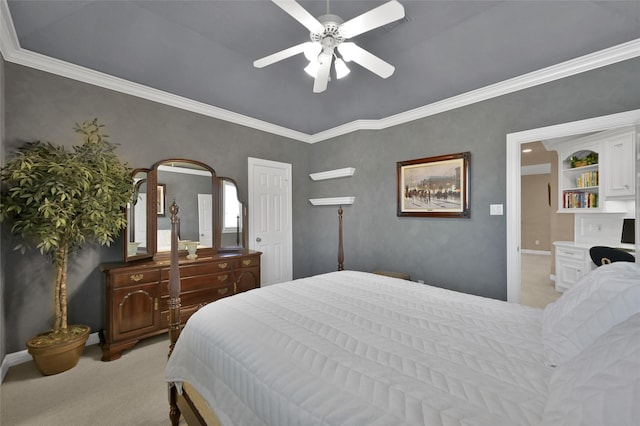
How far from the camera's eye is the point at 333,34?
5.64ft

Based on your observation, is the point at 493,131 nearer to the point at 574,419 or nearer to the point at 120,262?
the point at 574,419

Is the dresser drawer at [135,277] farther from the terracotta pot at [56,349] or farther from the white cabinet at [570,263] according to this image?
the white cabinet at [570,263]

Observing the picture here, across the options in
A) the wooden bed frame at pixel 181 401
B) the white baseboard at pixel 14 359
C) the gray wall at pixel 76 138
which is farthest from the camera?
the gray wall at pixel 76 138

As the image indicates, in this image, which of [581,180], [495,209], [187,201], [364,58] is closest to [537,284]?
[581,180]

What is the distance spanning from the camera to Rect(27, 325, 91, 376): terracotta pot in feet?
6.93

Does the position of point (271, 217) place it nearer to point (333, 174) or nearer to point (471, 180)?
point (333, 174)

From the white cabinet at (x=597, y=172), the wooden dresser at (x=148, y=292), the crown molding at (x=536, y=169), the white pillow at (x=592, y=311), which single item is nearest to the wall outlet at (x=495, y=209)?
the white pillow at (x=592, y=311)

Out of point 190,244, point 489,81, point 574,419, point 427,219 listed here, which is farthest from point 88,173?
point 489,81

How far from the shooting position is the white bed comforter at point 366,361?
792mm

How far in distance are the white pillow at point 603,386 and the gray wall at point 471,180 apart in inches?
95.8

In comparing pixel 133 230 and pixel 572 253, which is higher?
pixel 133 230

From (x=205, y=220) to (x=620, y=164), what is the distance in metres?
5.55

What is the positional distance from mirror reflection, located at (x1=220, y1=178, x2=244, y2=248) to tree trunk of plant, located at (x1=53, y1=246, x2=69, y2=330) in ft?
5.03

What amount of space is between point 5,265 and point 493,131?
4.79m
